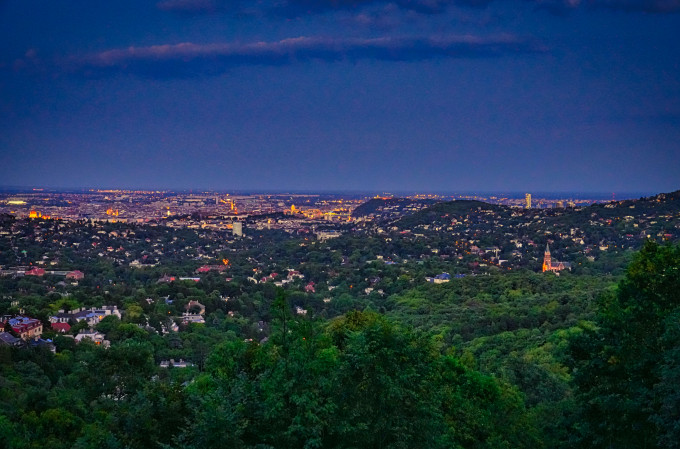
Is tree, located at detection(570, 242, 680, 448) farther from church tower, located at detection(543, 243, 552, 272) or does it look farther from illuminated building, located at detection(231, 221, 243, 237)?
illuminated building, located at detection(231, 221, 243, 237)

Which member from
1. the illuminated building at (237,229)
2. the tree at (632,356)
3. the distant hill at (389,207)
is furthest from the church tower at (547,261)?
the distant hill at (389,207)

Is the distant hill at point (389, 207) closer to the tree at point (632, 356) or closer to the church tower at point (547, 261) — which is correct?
the church tower at point (547, 261)

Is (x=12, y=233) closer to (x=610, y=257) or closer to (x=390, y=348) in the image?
(x=610, y=257)

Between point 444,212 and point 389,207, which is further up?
point 444,212

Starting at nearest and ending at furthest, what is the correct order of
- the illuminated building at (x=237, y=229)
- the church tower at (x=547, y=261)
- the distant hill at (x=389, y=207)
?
1. the church tower at (x=547, y=261)
2. the illuminated building at (x=237, y=229)
3. the distant hill at (x=389, y=207)

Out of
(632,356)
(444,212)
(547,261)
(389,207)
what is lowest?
(547,261)

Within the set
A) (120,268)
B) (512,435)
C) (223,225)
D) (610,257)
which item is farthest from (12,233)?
(512,435)

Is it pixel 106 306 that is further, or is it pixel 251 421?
pixel 106 306

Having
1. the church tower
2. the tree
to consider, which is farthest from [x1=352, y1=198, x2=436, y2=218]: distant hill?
the tree

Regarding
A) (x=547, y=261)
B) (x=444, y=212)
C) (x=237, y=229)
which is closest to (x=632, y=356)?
(x=547, y=261)

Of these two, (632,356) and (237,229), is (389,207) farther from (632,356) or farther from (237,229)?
(632,356)

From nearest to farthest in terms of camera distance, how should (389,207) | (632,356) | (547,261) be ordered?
(632,356) < (547,261) < (389,207)
